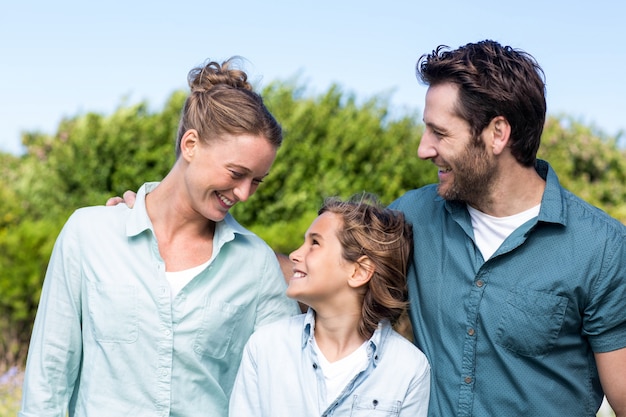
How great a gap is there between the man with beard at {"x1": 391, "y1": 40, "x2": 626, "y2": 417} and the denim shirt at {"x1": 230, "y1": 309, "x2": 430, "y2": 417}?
14 cm

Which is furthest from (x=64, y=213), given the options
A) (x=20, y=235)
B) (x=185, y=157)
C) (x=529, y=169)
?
(x=529, y=169)

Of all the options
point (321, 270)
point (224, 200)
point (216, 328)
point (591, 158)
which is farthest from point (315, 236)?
point (591, 158)

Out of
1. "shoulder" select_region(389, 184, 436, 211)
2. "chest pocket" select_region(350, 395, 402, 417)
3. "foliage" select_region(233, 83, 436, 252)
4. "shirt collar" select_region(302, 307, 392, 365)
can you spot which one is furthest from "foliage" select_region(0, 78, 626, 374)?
"chest pocket" select_region(350, 395, 402, 417)

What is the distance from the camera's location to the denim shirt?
262 centimetres

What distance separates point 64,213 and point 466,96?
5.19 metres

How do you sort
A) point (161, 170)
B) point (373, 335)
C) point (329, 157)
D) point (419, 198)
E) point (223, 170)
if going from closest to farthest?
1. point (223, 170)
2. point (373, 335)
3. point (419, 198)
4. point (161, 170)
5. point (329, 157)

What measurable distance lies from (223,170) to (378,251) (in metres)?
0.62

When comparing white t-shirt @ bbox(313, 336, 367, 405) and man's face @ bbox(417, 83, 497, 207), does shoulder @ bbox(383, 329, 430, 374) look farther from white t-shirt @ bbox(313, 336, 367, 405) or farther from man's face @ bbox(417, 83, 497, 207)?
man's face @ bbox(417, 83, 497, 207)

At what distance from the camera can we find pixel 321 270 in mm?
2760

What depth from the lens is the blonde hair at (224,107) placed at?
2668 mm

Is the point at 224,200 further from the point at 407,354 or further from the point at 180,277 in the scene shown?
the point at 407,354

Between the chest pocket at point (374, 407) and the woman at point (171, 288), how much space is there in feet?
1.47

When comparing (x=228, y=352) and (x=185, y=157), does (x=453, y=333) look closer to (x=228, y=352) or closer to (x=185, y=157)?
(x=228, y=352)

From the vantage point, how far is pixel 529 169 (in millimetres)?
2883
